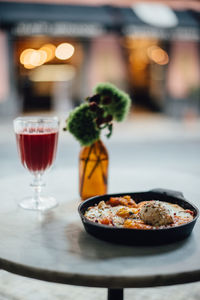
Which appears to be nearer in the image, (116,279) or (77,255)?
(116,279)

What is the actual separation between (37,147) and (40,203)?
20cm

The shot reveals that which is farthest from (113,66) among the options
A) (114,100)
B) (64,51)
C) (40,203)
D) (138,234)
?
(138,234)

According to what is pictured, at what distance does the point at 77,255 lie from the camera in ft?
3.43

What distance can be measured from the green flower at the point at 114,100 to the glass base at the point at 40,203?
0.38 m

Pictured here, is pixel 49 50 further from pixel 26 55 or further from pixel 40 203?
pixel 40 203

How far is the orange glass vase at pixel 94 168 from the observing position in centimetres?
157

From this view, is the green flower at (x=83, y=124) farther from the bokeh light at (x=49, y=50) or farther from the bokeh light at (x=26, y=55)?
the bokeh light at (x=49, y=50)

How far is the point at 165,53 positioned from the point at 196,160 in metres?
6.16

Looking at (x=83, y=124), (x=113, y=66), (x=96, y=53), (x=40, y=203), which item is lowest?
(x=113, y=66)

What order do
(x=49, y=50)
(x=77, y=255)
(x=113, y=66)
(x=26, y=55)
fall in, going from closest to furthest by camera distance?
1. (x=77, y=255)
2. (x=113, y=66)
3. (x=26, y=55)
4. (x=49, y=50)

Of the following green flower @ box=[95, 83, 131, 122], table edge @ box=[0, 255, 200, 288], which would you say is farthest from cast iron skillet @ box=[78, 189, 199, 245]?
green flower @ box=[95, 83, 131, 122]

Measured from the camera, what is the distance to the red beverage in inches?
58.9

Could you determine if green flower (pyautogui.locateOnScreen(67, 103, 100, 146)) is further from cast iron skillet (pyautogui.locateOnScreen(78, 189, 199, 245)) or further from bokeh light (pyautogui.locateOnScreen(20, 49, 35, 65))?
bokeh light (pyautogui.locateOnScreen(20, 49, 35, 65))

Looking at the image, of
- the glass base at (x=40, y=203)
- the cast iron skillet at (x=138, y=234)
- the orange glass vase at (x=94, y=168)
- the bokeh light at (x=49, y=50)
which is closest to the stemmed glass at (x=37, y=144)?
the glass base at (x=40, y=203)
